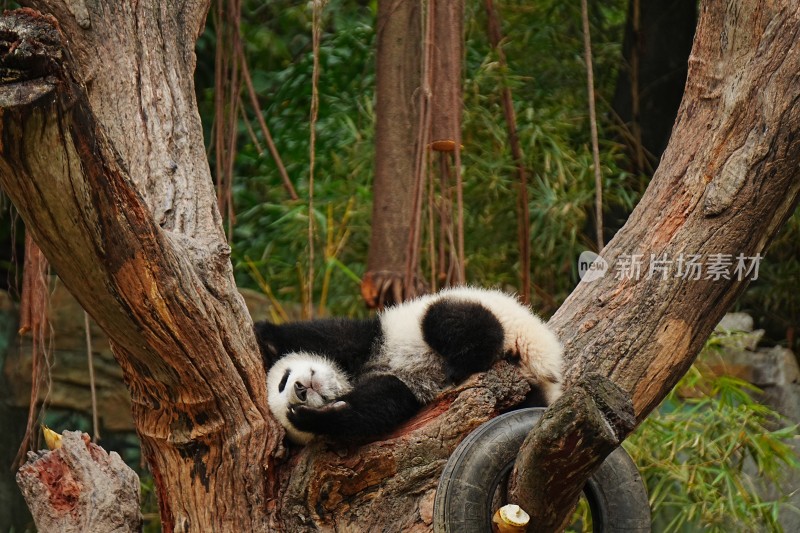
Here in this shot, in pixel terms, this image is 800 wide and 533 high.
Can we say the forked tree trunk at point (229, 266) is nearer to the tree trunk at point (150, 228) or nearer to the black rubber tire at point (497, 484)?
the tree trunk at point (150, 228)

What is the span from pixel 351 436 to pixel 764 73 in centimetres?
119

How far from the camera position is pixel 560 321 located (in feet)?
7.15

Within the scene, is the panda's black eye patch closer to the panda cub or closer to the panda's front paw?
the panda cub

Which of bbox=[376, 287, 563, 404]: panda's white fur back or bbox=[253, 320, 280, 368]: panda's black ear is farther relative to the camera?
bbox=[253, 320, 280, 368]: panda's black ear

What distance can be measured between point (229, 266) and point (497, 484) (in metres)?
0.71

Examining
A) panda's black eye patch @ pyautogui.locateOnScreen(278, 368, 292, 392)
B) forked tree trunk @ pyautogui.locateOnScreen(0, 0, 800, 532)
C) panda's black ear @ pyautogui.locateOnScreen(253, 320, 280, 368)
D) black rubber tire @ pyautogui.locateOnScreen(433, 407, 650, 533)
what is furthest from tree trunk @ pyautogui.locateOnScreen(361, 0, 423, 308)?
black rubber tire @ pyautogui.locateOnScreen(433, 407, 650, 533)

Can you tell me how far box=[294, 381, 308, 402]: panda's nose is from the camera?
2100 mm

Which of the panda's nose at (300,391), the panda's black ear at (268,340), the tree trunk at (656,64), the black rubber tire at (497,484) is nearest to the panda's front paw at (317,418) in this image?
the panda's nose at (300,391)

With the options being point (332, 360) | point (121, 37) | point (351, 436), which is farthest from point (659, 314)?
point (121, 37)

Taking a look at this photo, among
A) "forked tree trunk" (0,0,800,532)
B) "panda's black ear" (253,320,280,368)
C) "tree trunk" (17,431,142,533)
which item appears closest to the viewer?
"forked tree trunk" (0,0,800,532)

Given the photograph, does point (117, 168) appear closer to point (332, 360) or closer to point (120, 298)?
point (120, 298)

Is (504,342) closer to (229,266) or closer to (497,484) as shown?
(497,484)

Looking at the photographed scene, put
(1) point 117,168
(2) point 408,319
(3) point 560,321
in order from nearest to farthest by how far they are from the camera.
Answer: (1) point 117,168 → (3) point 560,321 → (2) point 408,319

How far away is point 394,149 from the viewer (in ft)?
8.93
